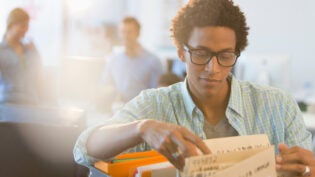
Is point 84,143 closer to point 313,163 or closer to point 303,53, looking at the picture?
point 313,163

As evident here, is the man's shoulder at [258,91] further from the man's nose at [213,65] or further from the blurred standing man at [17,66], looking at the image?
the blurred standing man at [17,66]

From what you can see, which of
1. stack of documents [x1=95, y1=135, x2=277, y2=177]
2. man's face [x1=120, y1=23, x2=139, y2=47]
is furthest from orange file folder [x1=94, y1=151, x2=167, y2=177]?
man's face [x1=120, y1=23, x2=139, y2=47]

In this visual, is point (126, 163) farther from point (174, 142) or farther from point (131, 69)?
point (131, 69)

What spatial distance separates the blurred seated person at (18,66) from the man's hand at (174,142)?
8.16 ft

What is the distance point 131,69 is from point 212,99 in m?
3.07

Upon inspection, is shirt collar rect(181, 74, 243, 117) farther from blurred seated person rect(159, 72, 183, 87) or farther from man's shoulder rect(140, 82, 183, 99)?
blurred seated person rect(159, 72, 183, 87)

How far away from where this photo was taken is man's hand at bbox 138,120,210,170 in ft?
2.37

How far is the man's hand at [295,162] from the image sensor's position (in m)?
0.92

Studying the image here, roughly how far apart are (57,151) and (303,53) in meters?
4.98

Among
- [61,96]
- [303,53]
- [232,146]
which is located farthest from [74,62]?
[232,146]

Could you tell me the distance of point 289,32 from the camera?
5785 millimetres

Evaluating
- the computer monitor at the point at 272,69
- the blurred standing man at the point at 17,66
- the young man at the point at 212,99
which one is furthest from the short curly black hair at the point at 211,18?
the computer monitor at the point at 272,69

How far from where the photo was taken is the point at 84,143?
1.06 metres

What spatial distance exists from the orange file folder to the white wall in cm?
482
